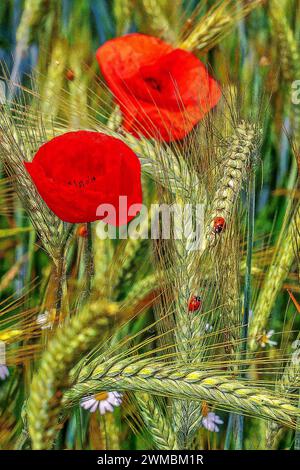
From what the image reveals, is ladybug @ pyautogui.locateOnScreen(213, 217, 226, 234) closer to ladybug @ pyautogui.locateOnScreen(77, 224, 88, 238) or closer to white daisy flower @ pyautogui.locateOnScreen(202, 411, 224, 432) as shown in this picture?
ladybug @ pyautogui.locateOnScreen(77, 224, 88, 238)

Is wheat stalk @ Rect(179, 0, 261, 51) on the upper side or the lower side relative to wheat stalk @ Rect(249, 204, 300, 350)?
upper

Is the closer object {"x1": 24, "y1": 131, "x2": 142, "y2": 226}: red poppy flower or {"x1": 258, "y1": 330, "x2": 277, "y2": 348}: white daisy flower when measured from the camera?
{"x1": 24, "y1": 131, "x2": 142, "y2": 226}: red poppy flower

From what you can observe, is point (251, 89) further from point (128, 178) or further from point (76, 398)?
point (76, 398)

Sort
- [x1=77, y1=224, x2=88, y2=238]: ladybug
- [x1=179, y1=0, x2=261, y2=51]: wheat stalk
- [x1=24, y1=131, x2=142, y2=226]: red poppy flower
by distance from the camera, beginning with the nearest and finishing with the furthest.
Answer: [x1=24, y1=131, x2=142, y2=226]: red poppy flower < [x1=77, y1=224, x2=88, y2=238]: ladybug < [x1=179, y1=0, x2=261, y2=51]: wheat stalk

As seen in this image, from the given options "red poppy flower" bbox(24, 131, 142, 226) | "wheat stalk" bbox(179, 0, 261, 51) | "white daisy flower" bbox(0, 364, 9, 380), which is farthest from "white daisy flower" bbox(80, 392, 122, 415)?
"wheat stalk" bbox(179, 0, 261, 51)

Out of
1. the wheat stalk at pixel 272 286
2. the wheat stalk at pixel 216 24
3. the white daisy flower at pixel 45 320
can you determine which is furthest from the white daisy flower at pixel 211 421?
the wheat stalk at pixel 216 24

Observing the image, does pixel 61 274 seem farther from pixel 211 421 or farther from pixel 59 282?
pixel 211 421

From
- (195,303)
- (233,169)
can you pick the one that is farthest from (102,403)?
(233,169)
